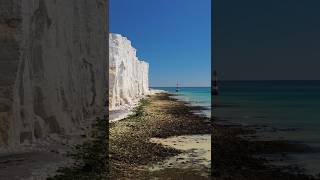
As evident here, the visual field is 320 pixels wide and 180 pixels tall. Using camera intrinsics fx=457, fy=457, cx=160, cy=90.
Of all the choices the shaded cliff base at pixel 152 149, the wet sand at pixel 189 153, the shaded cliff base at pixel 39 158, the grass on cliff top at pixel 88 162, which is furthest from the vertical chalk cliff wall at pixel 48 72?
the wet sand at pixel 189 153

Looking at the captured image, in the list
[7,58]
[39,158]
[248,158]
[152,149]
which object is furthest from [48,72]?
[248,158]

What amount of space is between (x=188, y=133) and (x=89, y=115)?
6650mm

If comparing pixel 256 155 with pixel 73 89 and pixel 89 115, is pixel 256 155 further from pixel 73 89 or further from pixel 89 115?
pixel 89 115

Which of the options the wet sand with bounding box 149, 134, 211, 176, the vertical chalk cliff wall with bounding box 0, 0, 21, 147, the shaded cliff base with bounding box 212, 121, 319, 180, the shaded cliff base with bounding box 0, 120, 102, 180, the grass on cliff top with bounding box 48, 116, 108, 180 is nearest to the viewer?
the shaded cliff base with bounding box 0, 120, 102, 180

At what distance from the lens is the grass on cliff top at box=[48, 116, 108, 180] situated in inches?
392

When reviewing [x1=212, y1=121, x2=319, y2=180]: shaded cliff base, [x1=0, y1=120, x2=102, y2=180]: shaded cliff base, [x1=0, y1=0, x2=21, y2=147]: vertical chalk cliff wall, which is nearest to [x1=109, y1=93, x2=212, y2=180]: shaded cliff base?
[x1=212, y1=121, x2=319, y2=180]: shaded cliff base

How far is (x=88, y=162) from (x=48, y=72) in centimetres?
491

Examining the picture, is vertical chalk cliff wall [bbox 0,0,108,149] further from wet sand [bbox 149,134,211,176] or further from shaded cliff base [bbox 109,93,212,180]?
wet sand [bbox 149,134,211,176]

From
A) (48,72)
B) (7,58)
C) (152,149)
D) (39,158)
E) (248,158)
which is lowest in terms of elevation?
(248,158)

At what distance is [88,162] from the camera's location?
11484 millimetres

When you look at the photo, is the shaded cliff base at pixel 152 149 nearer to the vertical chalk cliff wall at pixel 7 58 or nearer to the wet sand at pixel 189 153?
the wet sand at pixel 189 153

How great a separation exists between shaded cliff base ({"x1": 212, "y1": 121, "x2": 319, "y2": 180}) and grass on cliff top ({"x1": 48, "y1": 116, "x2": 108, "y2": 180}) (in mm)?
2792

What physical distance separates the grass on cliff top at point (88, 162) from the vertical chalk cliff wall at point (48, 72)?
142 cm

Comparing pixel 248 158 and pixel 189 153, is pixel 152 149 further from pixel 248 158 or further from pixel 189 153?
pixel 248 158
